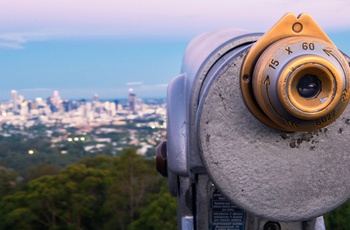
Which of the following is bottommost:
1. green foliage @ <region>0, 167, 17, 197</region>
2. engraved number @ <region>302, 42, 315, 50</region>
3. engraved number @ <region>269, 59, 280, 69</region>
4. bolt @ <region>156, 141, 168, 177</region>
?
green foliage @ <region>0, 167, 17, 197</region>

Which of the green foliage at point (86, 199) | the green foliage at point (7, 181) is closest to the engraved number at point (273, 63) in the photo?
the green foliage at point (86, 199)

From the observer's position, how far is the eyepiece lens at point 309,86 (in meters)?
1.39

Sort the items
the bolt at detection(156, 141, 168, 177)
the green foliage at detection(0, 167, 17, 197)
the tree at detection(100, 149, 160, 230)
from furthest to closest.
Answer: the green foliage at detection(0, 167, 17, 197) → the tree at detection(100, 149, 160, 230) → the bolt at detection(156, 141, 168, 177)

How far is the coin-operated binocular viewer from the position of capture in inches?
54.8

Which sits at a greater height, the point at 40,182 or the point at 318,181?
the point at 318,181

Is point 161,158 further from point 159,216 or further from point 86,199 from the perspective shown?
point 86,199

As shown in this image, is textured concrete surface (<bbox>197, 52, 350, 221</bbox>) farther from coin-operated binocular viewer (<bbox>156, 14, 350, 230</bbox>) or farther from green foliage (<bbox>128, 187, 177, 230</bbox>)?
green foliage (<bbox>128, 187, 177, 230</bbox>)

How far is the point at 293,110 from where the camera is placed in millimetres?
1382

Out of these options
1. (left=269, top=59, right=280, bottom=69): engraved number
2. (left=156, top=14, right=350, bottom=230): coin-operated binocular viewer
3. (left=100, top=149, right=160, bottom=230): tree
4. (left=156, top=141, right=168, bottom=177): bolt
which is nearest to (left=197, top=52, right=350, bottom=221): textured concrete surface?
(left=156, top=14, right=350, bottom=230): coin-operated binocular viewer

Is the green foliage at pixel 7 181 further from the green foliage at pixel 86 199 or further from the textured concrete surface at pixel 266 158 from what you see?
the textured concrete surface at pixel 266 158

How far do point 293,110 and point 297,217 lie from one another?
356mm

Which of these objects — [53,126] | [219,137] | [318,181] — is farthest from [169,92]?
[53,126]

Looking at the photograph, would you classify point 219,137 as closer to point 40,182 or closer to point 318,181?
point 318,181

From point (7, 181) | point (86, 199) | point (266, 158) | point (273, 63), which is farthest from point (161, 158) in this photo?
point (7, 181)
